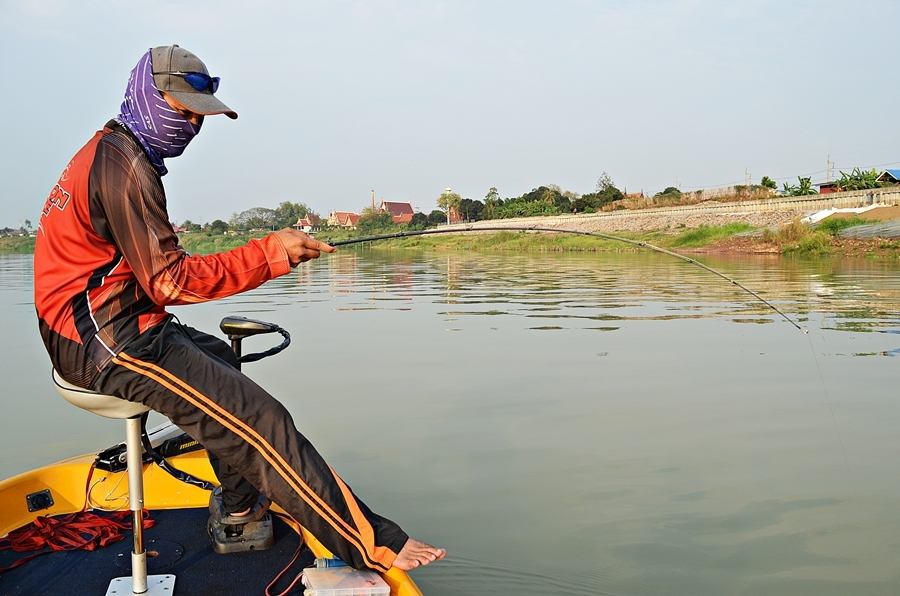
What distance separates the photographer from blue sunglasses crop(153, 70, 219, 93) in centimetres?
257

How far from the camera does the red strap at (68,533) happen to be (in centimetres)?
307

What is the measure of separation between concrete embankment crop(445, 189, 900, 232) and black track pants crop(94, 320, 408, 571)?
27445 mm

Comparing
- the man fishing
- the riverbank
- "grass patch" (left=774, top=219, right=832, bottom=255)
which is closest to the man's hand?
the man fishing

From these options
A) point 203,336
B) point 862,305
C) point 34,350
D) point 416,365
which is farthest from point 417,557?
point 862,305

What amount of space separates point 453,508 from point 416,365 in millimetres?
3879

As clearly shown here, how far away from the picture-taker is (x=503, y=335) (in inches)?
385

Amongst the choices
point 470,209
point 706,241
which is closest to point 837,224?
point 706,241

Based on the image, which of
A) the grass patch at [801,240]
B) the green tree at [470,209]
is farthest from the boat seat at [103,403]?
the green tree at [470,209]

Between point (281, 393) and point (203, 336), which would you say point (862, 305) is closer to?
point (281, 393)

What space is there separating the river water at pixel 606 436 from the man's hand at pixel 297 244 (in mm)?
1554

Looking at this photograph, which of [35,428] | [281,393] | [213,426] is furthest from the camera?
[281,393]

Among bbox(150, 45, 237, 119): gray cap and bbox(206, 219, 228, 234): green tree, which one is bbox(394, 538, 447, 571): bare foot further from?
bbox(206, 219, 228, 234): green tree

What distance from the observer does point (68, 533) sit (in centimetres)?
319

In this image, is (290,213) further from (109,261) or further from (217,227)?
(109,261)
